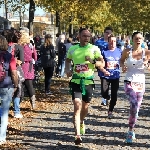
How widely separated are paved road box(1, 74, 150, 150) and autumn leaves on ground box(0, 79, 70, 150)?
0.07 feet

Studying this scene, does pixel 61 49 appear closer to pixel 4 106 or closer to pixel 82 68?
pixel 82 68

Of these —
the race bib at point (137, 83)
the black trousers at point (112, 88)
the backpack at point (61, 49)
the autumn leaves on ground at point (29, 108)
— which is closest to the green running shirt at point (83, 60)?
the race bib at point (137, 83)

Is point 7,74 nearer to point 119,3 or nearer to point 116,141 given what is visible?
point 116,141

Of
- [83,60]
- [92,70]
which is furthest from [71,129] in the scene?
[83,60]

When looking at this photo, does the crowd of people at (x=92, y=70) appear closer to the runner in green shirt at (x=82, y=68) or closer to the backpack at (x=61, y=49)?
the runner in green shirt at (x=82, y=68)

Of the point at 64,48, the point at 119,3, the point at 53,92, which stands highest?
the point at 119,3

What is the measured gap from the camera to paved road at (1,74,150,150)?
6957 millimetres

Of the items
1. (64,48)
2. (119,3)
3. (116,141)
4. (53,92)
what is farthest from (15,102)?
(119,3)

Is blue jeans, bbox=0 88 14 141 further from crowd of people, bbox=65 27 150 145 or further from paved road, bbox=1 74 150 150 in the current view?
crowd of people, bbox=65 27 150 145

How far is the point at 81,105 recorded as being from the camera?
705 centimetres

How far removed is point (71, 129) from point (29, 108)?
2.42 metres

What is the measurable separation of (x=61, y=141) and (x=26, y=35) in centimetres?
277

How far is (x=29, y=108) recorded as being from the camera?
1023 cm

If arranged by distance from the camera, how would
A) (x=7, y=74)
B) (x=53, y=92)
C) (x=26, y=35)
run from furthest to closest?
(x=53, y=92)
(x=26, y=35)
(x=7, y=74)
